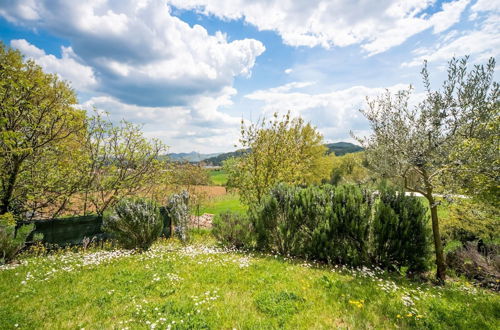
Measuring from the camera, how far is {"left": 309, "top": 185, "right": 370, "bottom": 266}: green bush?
741cm

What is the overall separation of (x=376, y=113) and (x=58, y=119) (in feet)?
42.1

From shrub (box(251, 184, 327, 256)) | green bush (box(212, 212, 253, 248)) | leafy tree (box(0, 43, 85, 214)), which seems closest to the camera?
shrub (box(251, 184, 327, 256))

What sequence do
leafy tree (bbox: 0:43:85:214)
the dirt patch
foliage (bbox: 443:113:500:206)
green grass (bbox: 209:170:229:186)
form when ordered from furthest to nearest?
green grass (bbox: 209:170:229:186)
the dirt patch
leafy tree (bbox: 0:43:85:214)
foliage (bbox: 443:113:500:206)

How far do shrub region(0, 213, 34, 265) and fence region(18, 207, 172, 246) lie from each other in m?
1.35

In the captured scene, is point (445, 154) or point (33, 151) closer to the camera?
point (445, 154)

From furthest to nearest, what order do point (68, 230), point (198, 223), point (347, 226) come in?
1. point (198, 223)
2. point (68, 230)
3. point (347, 226)

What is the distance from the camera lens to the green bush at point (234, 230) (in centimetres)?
973

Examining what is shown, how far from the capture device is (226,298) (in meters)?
5.07

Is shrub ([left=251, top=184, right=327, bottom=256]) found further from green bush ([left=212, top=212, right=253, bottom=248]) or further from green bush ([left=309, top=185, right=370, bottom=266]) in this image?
green bush ([left=212, top=212, right=253, bottom=248])

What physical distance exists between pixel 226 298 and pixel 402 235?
561cm

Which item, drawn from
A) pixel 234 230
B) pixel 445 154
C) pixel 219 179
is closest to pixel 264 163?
pixel 234 230

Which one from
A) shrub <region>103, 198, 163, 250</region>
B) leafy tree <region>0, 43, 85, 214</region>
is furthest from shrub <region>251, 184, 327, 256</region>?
leafy tree <region>0, 43, 85, 214</region>

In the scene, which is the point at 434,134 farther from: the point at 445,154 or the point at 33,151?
the point at 33,151

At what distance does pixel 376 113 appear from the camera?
330 inches
